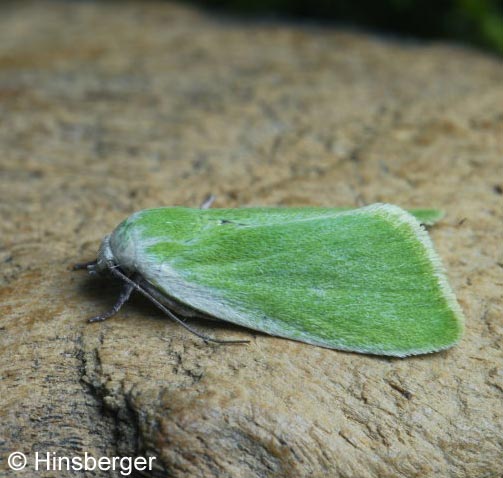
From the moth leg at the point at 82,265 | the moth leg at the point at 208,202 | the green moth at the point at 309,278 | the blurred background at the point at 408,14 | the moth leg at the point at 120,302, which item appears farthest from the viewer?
the blurred background at the point at 408,14

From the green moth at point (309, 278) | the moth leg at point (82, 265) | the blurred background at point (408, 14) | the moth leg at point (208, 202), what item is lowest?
the moth leg at point (82, 265)

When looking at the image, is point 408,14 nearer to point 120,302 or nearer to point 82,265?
point 82,265

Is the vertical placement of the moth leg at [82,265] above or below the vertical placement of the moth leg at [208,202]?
below

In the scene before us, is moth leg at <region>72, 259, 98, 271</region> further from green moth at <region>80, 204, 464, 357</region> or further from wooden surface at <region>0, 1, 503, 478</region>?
green moth at <region>80, 204, 464, 357</region>

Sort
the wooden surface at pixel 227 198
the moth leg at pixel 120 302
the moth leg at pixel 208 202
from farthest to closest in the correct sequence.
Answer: the moth leg at pixel 208 202
the moth leg at pixel 120 302
the wooden surface at pixel 227 198

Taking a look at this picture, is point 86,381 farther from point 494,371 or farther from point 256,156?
point 256,156

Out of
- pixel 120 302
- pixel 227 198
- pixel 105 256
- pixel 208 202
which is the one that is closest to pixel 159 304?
pixel 120 302

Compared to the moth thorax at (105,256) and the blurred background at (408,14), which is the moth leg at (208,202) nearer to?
the moth thorax at (105,256)

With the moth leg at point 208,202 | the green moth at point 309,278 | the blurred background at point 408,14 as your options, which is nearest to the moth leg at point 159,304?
the green moth at point 309,278
